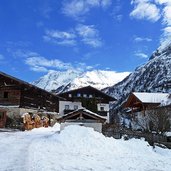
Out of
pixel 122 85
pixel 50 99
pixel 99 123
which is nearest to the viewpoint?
pixel 99 123

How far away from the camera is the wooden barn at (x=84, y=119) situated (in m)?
28.8

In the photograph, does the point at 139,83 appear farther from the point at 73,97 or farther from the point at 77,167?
the point at 77,167

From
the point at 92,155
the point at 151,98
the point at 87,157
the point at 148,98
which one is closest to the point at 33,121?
the point at 148,98

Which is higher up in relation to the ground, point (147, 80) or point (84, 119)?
point (147, 80)

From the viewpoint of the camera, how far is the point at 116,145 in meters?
19.2

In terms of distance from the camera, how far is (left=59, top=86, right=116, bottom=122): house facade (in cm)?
6338

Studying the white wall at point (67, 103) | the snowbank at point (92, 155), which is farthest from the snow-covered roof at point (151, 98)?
the snowbank at point (92, 155)

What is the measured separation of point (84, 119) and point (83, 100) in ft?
113

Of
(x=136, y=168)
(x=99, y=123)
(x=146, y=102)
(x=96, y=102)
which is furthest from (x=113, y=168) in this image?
(x=96, y=102)

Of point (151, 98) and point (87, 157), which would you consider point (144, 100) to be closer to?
point (151, 98)

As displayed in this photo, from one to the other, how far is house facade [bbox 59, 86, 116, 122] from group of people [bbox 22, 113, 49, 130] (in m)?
13.6

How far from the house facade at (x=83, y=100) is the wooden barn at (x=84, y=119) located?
3301 cm

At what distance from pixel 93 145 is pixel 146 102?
112 ft

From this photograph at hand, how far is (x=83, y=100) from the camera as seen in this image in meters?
63.8
